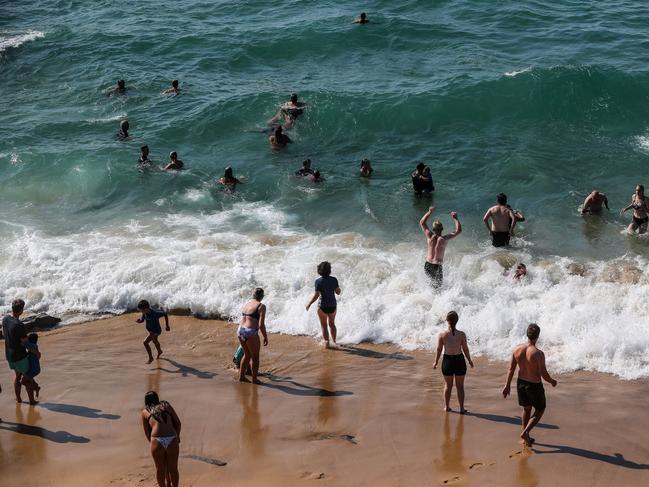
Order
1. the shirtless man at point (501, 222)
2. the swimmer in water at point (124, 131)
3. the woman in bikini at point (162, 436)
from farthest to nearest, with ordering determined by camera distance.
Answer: the swimmer in water at point (124, 131) < the shirtless man at point (501, 222) < the woman in bikini at point (162, 436)

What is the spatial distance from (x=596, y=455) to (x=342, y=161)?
41.2 ft

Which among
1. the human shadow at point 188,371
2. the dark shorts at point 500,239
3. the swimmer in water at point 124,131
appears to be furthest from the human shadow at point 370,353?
the swimmer in water at point 124,131

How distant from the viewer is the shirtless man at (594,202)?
54.9 ft

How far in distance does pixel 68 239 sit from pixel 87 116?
765cm

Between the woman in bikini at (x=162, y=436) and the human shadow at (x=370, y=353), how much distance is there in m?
4.55

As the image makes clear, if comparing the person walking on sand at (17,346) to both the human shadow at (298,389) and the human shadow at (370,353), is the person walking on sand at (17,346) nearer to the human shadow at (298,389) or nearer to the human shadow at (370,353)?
the human shadow at (298,389)

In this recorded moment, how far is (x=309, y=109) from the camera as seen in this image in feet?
74.3

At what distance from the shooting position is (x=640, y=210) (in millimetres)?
15891

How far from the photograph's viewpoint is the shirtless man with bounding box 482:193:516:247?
51.1 ft

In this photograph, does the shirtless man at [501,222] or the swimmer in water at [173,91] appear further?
the swimmer in water at [173,91]

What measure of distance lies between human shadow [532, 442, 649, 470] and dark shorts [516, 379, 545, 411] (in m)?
0.48

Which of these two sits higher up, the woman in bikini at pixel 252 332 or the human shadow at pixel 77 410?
the woman in bikini at pixel 252 332

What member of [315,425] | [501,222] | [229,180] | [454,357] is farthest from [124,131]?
[454,357]

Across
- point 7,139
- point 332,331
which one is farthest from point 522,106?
point 7,139
